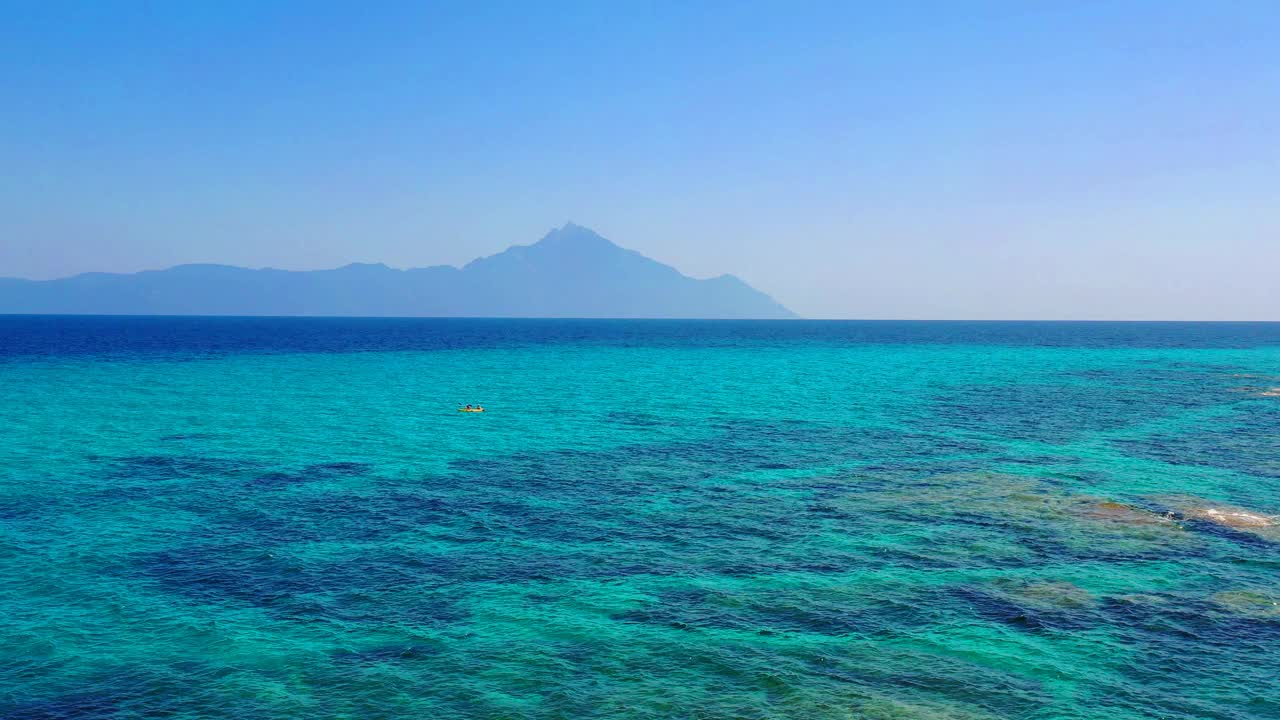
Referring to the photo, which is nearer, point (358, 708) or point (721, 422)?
point (358, 708)

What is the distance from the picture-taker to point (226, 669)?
26.4 m

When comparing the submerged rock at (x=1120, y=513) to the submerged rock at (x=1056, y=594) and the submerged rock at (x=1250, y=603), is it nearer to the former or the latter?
the submerged rock at (x=1250, y=603)

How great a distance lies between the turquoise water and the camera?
2534 centimetres

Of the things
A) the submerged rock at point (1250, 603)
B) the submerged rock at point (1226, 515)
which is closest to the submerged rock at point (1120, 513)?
the submerged rock at point (1226, 515)

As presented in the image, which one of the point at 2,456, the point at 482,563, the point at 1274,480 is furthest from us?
the point at 2,456

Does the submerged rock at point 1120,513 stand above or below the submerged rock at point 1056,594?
above

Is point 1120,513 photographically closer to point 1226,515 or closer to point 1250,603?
point 1226,515

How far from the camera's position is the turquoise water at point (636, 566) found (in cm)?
2534

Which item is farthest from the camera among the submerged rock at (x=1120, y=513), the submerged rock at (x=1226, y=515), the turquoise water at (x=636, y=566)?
the submerged rock at (x=1120, y=513)

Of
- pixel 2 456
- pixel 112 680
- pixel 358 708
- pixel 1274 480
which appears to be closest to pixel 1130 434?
pixel 1274 480

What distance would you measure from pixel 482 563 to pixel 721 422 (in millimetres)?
44769

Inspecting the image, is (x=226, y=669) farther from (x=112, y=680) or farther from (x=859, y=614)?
(x=859, y=614)

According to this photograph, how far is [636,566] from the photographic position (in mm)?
36250

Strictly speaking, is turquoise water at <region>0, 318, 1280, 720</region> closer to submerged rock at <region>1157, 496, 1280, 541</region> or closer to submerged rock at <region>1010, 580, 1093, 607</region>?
submerged rock at <region>1010, 580, 1093, 607</region>
